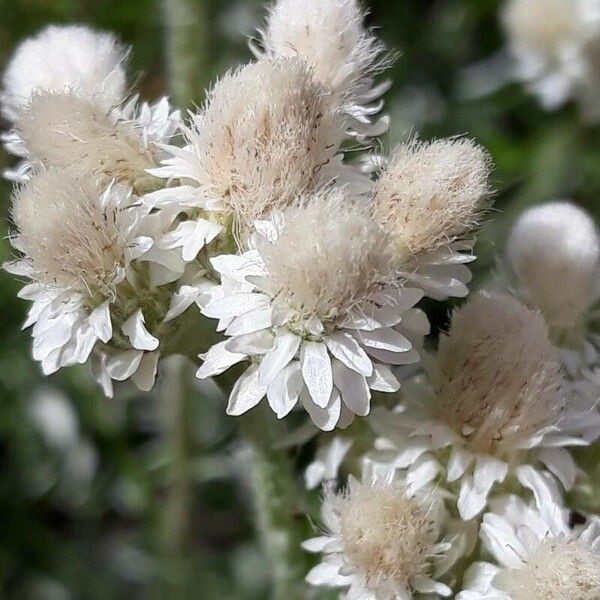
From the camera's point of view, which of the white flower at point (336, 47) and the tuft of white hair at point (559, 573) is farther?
the white flower at point (336, 47)

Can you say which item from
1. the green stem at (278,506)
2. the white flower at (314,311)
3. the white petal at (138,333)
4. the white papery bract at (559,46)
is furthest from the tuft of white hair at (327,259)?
the white papery bract at (559,46)

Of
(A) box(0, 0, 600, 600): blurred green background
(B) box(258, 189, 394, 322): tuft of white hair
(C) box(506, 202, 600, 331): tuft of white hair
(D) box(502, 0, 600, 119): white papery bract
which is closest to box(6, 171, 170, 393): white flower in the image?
(B) box(258, 189, 394, 322): tuft of white hair

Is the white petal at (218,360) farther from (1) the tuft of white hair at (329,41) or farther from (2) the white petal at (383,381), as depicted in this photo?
(1) the tuft of white hair at (329,41)

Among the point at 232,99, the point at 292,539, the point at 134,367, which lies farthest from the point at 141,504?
the point at 232,99

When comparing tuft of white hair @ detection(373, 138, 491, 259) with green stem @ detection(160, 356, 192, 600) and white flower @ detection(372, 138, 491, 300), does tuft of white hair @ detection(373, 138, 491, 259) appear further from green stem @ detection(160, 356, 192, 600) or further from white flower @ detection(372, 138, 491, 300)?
green stem @ detection(160, 356, 192, 600)

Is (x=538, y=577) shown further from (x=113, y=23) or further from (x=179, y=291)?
(x=113, y=23)

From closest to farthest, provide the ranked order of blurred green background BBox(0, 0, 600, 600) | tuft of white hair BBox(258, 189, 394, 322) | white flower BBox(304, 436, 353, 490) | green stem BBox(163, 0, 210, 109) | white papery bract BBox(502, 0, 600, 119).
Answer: tuft of white hair BBox(258, 189, 394, 322)
white flower BBox(304, 436, 353, 490)
green stem BBox(163, 0, 210, 109)
blurred green background BBox(0, 0, 600, 600)
white papery bract BBox(502, 0, 600, 119)
